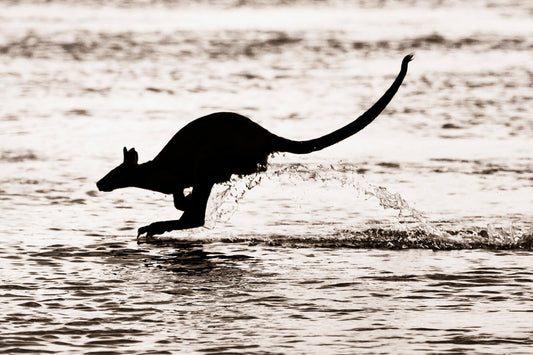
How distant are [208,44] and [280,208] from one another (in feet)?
49.8

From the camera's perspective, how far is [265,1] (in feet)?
126

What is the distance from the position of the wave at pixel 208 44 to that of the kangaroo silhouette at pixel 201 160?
14.5 m

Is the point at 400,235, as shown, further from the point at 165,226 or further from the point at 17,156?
the point at 17,156

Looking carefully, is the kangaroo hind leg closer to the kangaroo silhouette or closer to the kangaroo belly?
the kangaroo silhouette

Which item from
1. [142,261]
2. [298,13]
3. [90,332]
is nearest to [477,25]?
[298,13]

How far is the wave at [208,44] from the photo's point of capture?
26.9 metres

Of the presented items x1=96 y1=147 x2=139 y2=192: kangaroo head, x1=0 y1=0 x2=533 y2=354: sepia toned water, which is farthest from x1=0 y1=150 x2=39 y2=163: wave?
x1=96 y1=147 x2=139 y2=192: kangaroo head

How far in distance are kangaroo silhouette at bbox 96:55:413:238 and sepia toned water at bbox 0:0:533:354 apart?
0.36 m

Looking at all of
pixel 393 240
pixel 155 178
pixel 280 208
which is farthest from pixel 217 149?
pixel 280 208

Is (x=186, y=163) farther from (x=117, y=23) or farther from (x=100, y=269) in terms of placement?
(x=117, y=23)

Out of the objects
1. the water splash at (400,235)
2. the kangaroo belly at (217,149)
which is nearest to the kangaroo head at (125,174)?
the kangaroo belly at (217,149)

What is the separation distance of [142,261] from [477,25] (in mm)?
22136

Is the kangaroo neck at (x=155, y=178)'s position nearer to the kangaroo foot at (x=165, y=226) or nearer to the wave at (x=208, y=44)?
the kangaroo foot at (x=165, y=226)

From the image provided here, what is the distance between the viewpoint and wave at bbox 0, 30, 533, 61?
26.9 metres
